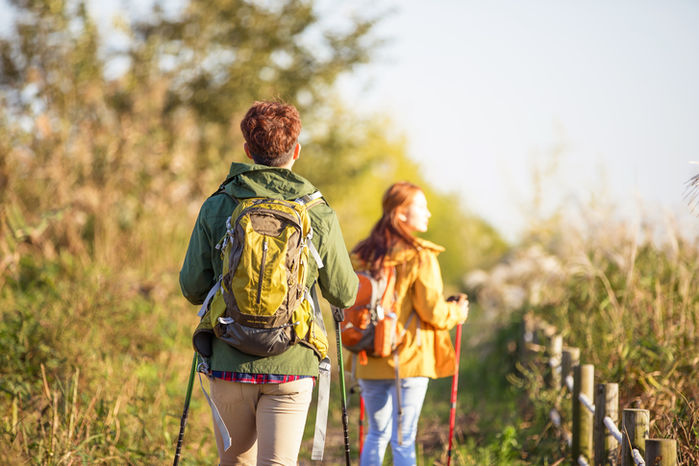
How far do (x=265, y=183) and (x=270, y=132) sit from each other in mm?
210

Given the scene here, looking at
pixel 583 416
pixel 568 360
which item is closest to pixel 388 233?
pixel 583 416

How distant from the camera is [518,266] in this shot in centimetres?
959

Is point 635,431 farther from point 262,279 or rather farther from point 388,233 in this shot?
point 262,279

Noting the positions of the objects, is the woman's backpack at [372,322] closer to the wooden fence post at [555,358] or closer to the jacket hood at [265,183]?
the jacket hood at [265,183]

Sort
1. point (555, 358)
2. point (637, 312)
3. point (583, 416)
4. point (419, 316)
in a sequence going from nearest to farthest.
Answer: point (419, 316) → point (583, 416) → point (637, 312) → point (555, 358)

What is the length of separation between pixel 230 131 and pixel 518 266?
774 cm

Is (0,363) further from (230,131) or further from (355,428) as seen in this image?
(230,131)

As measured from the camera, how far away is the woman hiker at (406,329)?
4.23 m

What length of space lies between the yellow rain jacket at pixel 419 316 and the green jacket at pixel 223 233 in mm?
1104

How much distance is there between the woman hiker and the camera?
13.9 ft

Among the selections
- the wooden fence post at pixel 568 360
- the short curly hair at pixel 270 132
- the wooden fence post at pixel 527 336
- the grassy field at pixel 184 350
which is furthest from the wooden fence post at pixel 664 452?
the wooden fence post at pixel 527 336

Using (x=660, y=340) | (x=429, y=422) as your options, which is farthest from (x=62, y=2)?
(x=660, y=340)

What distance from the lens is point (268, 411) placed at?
9.94 ft

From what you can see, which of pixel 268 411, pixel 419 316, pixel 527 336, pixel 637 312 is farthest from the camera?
pixel 527 336
